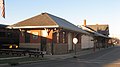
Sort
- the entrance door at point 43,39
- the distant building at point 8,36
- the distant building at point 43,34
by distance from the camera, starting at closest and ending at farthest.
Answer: the distant building at point 43,34, the entrance door at point 43,39, the distant building at point 8,36

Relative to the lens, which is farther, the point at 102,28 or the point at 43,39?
the point at 102,28

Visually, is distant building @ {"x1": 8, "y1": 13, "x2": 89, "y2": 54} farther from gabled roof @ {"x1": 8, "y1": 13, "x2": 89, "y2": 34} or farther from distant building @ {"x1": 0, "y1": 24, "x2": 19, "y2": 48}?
distant building @ {"x1": 0, "y1": 24, "x2": 19, "y2": 48}

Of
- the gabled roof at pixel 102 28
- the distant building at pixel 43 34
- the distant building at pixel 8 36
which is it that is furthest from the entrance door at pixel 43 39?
the gabled roof at pixel 102 28

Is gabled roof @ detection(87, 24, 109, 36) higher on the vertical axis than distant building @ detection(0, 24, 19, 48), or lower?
higher

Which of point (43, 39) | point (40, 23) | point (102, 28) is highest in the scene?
point (102, 28)

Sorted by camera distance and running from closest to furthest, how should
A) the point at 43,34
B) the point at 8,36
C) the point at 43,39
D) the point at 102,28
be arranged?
the point at 43,34 < the point at 43,39 < the point at 8,36 < the point at 102,28

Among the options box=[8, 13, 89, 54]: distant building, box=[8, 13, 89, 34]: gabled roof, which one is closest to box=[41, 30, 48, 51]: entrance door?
box=[8, 13, 89, 54]: distant building

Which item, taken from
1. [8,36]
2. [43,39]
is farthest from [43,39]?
[8,36]

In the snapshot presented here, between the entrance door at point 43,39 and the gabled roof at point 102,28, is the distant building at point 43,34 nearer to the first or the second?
the entrance door at point 43,39

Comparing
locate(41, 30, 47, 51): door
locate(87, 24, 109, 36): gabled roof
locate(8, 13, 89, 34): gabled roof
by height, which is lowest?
locate(41, 30, 47, 51): door

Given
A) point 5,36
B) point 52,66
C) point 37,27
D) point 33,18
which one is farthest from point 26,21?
point 52,66

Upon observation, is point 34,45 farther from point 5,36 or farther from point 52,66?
point 52,66

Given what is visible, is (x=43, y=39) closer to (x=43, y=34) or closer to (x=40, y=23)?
(x=43, y=34)

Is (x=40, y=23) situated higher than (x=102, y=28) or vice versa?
(x=102, y=28)
